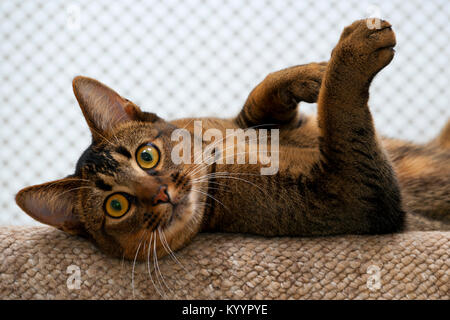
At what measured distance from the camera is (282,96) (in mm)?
1518

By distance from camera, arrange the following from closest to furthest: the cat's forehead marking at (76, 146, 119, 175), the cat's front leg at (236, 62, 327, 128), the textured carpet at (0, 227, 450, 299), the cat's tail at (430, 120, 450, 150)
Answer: the textured carpet at (0, 227, 450, 299) < the cat's forehead marking at (76, 146, 119, 175) < the cat's front leg at (236, 62, 327, 128) < the cat's tail at (430, 120, 450, 150)

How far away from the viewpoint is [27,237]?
124 cm

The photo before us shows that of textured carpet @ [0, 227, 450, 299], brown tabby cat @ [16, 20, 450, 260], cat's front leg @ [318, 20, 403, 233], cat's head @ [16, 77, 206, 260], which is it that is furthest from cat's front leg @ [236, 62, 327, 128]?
textured carpet @ [0, 227, 450, 299]

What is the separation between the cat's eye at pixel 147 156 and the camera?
4.23 feet

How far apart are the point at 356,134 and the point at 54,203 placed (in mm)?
841

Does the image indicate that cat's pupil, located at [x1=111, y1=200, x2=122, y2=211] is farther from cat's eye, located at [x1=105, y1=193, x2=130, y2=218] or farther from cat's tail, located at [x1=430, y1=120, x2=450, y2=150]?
cat's tail, located at [x1=430, y1=120, x2=450, y2=150]

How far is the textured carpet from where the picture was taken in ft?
3.74

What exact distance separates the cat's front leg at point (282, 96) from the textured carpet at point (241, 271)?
49cm

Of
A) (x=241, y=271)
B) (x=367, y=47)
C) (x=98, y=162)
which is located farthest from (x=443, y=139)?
(x=98, y=162)

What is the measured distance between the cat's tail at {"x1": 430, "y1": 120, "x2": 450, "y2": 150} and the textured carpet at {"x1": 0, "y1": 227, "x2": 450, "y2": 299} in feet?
2.31

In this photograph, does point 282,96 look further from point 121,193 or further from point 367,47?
point 121,193

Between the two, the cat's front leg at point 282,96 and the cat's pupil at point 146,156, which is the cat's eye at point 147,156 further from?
the cat's front leg at point 282,96

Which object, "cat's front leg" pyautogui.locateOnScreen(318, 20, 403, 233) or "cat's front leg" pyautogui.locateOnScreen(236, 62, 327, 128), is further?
"cat's front leg" pyautogui.locateOnScreen(236, 62, 327, 128)
